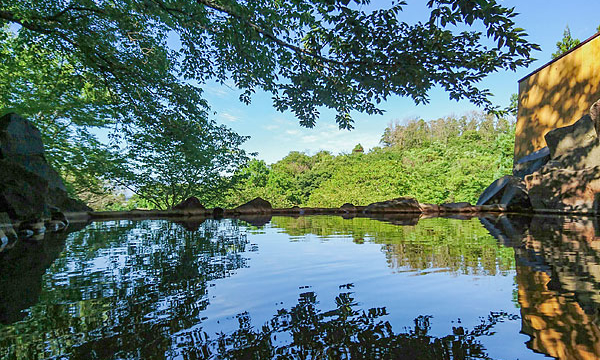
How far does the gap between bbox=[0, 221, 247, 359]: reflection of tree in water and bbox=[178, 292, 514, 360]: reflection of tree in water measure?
17cm

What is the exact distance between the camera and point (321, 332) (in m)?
1.01

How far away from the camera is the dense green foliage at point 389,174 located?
51.2ft

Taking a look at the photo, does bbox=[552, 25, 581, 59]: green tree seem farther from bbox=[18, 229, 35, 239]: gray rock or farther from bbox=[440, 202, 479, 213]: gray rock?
bbox=[18, 229, 35, 239]: gray rock

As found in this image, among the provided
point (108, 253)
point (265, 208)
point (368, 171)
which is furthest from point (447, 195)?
point (108, 253)

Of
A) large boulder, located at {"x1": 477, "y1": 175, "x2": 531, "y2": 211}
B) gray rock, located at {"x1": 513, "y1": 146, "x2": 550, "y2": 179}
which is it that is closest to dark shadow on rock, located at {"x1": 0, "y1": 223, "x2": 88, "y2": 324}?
large boulder, located at {"x1": 477, "y1": 175, "x2": 531, "y2": 211}

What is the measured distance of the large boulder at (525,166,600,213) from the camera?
248 inches

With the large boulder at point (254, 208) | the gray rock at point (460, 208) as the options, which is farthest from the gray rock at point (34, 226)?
the gray rock at point (460, 208)

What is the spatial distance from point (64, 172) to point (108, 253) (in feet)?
27.3

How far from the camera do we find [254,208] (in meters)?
9.27

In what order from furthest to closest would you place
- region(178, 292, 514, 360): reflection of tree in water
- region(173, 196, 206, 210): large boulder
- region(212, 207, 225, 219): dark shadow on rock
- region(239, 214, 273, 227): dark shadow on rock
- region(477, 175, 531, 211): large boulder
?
region(173, 196, 206, 210): large boulder, region(212, 207, 225, 219): dark shadow on rock, region(477, 175, 531, 211): large boulder, region(239, 214, 273, 227): dark shadow on rock, region(178, 292, 514, 360): reflection of tree in water

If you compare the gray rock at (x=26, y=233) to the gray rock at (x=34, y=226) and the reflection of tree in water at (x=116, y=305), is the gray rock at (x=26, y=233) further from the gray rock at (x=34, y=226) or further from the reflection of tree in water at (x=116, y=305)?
the reflection of tree in water at (x=116, y=305)

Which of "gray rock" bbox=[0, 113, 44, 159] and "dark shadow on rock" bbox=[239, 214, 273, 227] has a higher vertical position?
"gray rock" bbox=[0, 113, 44, 159]

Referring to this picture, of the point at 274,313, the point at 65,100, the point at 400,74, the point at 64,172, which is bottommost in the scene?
the point at 274,313

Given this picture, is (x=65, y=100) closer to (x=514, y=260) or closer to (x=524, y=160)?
(x=514, y=260)
